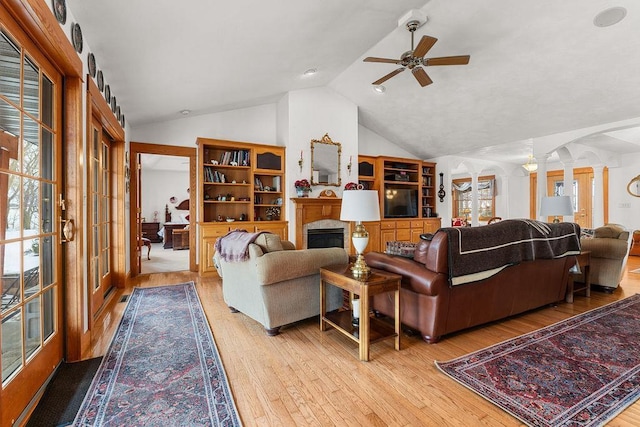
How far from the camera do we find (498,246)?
2.64m

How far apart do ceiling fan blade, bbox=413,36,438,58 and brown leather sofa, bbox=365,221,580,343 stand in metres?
1.84

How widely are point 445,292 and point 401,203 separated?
475 centimetres

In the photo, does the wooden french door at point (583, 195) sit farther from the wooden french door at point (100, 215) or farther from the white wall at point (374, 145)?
the wooden french door at point (100, 215)

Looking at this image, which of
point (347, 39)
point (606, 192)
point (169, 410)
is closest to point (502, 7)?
point (347, 39)

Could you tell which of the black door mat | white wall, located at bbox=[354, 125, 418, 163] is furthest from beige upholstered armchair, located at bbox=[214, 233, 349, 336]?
white wall, located at bbox=[354, 125, 418, 163]

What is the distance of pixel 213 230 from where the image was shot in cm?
499

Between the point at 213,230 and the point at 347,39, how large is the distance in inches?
133

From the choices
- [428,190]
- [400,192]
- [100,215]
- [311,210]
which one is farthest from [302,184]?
[428,190]

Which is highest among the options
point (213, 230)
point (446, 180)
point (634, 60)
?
point (634, 60)

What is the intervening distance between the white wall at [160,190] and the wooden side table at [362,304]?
884 centimetres

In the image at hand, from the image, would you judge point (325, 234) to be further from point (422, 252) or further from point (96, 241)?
point (96, 241)

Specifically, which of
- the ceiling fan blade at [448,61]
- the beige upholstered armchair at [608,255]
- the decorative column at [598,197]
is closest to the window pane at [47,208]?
the ceiling fan blade at [448,61]

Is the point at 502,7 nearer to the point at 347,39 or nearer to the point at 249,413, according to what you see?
the point at 347,39

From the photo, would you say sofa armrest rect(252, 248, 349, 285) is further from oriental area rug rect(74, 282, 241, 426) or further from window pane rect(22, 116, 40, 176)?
window pane rect(22, 116, 40, 176)
